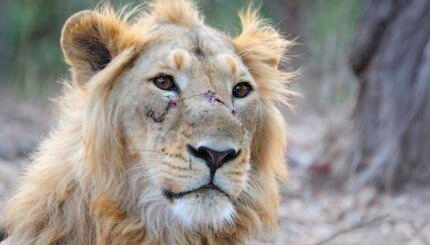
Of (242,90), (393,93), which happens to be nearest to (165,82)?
(242,90)

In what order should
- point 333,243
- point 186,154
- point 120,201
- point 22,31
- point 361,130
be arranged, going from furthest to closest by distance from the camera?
point 22,31
point 361,130
point 333,243
point 120,201
point 186,154

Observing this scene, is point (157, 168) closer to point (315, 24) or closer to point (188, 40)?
point (188, 40)

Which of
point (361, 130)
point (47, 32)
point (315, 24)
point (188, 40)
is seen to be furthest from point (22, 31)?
point (188, 40)

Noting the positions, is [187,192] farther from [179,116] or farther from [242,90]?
[242,90]

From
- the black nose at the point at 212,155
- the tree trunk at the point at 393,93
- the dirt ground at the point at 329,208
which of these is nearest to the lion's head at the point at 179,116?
the black nose at the point at 212,155

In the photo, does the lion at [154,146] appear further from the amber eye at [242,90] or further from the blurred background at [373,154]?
the blurred background at [373,154]

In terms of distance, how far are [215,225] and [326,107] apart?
10.2m

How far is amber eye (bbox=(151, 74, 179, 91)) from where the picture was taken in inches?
165

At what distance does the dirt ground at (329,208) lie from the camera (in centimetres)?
664

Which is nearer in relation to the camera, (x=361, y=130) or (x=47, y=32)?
(x=361, y=130)

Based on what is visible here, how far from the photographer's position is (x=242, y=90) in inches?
172

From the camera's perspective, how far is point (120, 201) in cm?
419

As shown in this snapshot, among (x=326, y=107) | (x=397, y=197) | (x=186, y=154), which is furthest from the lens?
(x=326, y=107)

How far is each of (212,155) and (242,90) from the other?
0.59m
